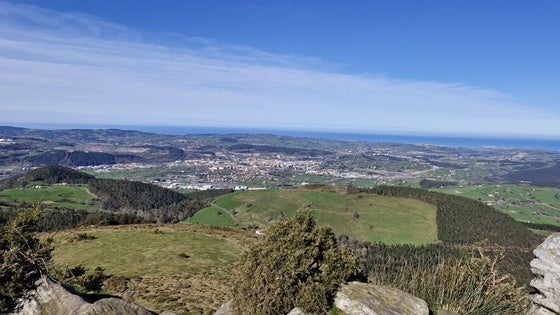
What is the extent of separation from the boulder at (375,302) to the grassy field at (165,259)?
27.1 feet

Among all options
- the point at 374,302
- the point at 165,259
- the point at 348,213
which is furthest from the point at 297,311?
the point at 348,213

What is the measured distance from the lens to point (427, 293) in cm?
1210

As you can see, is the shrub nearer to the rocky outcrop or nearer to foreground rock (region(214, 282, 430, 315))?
the rocky outcrop

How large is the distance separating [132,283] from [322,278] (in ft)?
42.7

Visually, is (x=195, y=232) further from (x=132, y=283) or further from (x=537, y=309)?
(x=537, y=309)

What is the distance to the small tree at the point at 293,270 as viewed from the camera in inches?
405

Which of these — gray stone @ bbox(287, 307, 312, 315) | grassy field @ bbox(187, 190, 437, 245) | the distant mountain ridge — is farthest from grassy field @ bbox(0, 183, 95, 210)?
gray stone @ bbox(287, 307, 312, 315)

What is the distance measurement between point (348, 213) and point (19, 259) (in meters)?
126

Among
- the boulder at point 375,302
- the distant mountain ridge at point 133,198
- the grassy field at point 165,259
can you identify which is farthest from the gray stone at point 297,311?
the distant mountain ridge at point 133,198

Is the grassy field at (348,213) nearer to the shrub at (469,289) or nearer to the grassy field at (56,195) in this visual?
the grassy field at (56,195)

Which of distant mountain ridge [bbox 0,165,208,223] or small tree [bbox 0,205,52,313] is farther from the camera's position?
distant mountain ridge [bbox 0,165,208,223]

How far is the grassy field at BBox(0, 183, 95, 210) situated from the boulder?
146261mm

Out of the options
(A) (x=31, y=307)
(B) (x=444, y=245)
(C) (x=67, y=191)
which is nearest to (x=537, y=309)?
(A) (x=31, y=307)

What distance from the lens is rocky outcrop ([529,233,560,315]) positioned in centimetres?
1283
